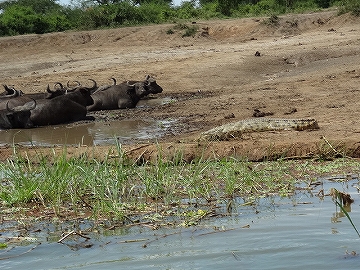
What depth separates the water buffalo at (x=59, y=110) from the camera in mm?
13500

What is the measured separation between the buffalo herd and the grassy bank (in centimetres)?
605

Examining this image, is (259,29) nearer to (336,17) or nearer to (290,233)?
(336,17)

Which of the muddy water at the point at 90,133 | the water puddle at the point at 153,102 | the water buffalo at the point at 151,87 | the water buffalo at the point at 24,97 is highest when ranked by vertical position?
the water buffalo at the point at 24,97

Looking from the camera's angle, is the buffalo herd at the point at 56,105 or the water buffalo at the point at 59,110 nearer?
the buffalo herd at the point at 56,105

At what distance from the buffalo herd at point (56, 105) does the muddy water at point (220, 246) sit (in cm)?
770

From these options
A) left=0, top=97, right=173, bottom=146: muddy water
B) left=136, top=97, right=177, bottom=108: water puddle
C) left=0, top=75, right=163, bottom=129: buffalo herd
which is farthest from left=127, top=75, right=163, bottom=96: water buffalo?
left=0, top=97, right=173, bottom=146: muddy water

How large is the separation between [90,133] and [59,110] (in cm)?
175

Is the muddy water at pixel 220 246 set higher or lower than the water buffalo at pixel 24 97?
higher

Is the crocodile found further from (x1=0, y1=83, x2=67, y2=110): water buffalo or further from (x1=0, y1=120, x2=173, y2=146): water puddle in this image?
(x1=0, y1=83, x2=67, y2=110): water buffalo

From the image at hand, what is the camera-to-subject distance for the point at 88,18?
102 ft

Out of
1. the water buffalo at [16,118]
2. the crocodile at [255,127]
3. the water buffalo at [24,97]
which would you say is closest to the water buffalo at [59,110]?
the water buffalo at [16,118]

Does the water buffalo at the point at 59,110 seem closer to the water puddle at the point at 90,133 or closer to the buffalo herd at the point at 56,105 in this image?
the buffalo herd at the point at 56,105

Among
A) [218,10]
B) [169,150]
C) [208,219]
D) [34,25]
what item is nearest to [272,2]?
[218,10]

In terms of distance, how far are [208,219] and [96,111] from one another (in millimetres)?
9865
